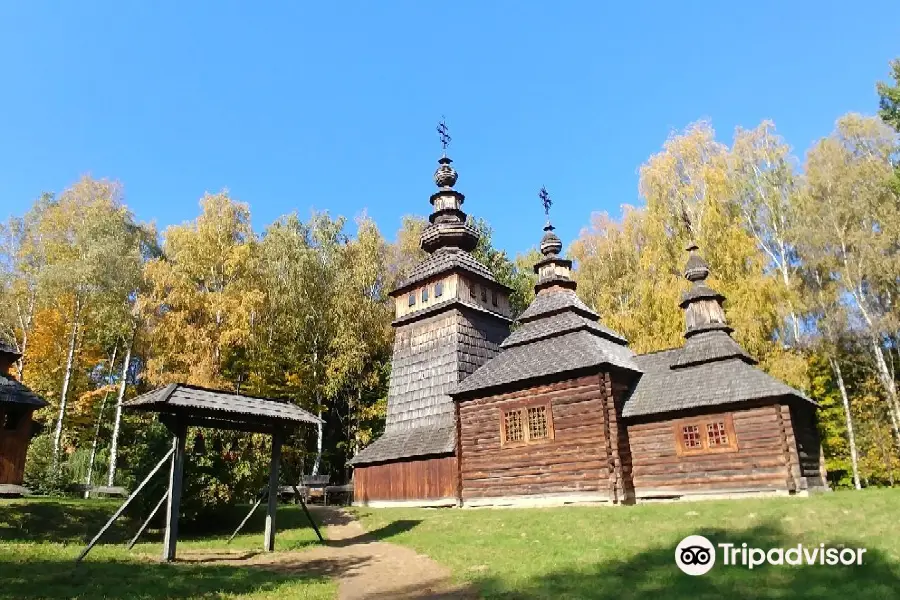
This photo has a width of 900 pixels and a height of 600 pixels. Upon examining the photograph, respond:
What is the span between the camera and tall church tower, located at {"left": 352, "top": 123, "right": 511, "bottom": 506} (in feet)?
81.1

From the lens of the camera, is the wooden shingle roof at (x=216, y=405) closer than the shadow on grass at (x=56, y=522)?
Yes

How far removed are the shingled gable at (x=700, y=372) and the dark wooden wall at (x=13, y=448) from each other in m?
18.6

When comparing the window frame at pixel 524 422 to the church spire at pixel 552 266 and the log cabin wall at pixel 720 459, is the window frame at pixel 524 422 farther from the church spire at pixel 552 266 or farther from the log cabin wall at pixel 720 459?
the church spire at pixel 552 266

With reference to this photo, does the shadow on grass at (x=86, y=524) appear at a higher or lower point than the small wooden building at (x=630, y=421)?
lower

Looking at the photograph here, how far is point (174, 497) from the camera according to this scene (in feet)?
39.6

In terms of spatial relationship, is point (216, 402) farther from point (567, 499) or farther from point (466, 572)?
point (567, 499)

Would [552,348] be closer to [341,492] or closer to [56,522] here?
[341,492]

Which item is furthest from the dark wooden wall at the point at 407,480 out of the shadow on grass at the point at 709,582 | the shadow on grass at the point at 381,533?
the shadow on grass at the point at 709,582

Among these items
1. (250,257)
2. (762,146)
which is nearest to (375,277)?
(250,257)

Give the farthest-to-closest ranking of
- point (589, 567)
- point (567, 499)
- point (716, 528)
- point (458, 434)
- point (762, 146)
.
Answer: point (762, 146), point (458, 434), point (567, 499), point (716, 528), point (589, 567)

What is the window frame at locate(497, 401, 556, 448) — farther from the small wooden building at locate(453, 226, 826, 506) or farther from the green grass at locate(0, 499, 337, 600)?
the green grass at locate(0, 499, 337, 600)

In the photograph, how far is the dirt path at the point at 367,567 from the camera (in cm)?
879

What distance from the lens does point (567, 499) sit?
19.2 meters

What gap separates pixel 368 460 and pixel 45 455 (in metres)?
14.3
